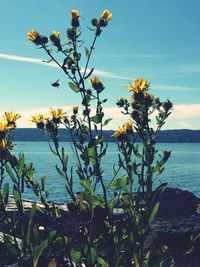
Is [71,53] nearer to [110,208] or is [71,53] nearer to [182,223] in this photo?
[110,208]

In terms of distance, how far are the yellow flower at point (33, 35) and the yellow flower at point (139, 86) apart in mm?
1006

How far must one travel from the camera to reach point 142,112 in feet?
13.6

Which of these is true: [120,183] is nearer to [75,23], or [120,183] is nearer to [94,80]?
[94,80]

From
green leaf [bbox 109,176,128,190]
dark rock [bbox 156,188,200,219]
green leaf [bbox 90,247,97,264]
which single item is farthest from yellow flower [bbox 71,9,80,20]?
dark rock [bbox 156,188,200,219]

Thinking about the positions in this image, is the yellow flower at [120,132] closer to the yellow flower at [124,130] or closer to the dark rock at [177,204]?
the yellow flower at [124,130]

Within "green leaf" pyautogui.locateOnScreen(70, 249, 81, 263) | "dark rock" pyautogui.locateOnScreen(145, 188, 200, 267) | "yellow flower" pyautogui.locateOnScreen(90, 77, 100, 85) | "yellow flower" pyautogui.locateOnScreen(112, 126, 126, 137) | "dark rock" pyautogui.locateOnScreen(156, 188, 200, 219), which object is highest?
"yellow flower" pyautogui.locateOnScreen(90, 77, 100, 85)

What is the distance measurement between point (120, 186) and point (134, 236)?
43cm

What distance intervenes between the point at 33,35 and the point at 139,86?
1136mm

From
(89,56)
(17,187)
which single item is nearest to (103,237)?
(17,187)

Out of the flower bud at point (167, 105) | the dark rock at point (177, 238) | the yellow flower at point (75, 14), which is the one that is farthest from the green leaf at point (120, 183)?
the dark rock at point (177, 238)

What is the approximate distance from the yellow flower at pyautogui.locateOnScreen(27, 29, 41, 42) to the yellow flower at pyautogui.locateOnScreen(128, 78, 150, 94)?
3.30 feet

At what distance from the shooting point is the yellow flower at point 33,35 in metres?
4.30

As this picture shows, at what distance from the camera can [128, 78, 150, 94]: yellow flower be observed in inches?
164

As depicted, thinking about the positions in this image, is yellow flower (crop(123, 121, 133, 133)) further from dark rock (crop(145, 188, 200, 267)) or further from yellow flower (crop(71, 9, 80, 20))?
dark rock (crop(145, 188, 200, 267))
